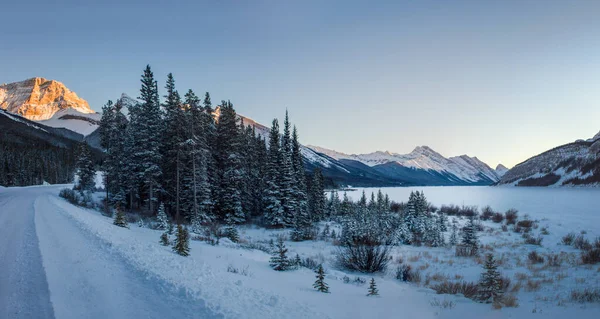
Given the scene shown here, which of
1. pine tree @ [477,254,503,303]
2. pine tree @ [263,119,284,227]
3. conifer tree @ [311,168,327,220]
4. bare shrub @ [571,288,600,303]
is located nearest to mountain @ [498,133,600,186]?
conifer tree @ [311,168,327,220]

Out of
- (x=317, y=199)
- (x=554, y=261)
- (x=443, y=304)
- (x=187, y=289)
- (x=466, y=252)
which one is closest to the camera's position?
(x=187, y=289)

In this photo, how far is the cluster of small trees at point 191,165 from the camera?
2675 centimetres

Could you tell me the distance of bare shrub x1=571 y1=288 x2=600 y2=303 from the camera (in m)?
7.35

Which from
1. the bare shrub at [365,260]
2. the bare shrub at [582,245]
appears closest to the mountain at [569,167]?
the bare shrub at [582,245]

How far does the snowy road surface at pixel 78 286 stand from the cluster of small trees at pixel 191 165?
15.0 m

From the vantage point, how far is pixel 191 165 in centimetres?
2869

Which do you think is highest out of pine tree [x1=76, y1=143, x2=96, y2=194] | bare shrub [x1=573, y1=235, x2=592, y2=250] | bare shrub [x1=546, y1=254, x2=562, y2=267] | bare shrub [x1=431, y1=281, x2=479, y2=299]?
pine tree [x1=76, y1=143, x2=96, y2=194]

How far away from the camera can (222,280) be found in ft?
20.9

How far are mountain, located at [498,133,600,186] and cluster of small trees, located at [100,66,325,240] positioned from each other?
9050cm

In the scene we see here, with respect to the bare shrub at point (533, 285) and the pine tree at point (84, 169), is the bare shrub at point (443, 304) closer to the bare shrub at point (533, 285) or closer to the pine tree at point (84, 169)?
the bare shrub at point (533, 285)

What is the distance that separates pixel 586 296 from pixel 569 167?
121753 mm

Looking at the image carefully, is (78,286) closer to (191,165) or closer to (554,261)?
Result: (554,261)

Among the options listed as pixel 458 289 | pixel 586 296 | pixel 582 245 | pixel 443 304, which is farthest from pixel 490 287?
pixel 582 245

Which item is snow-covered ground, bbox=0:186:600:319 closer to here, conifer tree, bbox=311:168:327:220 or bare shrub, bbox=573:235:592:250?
bare shrub, bbox=573:235:592:250
